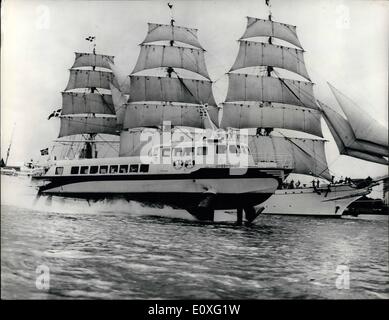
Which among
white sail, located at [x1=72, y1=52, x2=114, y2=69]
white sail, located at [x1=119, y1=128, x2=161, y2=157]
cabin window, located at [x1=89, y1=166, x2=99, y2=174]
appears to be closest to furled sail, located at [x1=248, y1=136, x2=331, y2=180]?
white sail, located at [x1=119, y1=128, x2=161, y2=157]

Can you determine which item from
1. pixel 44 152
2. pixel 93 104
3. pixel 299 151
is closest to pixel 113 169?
pixel 93 104

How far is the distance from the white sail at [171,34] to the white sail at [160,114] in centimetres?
339

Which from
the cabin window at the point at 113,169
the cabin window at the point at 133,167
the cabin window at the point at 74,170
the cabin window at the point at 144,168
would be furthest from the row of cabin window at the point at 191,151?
the cabin window at the point at 74,170

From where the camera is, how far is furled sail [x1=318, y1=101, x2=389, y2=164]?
33.3 ft

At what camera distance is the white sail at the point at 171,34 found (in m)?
8.41

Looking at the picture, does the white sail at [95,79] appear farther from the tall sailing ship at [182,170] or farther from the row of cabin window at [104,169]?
the row of cabin window at [104,169]

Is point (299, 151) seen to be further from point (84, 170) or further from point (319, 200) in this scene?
point (84, 170)

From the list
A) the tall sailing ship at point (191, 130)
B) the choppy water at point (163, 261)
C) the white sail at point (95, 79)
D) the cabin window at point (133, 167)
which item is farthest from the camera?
the white sail at point (95, 79)

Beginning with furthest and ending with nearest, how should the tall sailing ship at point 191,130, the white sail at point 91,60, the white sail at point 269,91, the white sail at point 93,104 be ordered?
the white sail at point 269,91
the white sail at point 93,104
the tall sailing ship at point 191,130
the white sail at point 91,60

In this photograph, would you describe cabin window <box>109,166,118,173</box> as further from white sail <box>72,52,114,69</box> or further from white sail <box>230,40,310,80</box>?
white sail <box>230,40,310,80</box>

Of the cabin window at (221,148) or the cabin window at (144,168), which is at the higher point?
the cabin window at (221,148)

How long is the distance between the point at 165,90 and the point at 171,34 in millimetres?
5105

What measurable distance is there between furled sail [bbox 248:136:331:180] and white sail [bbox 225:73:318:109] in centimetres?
159
